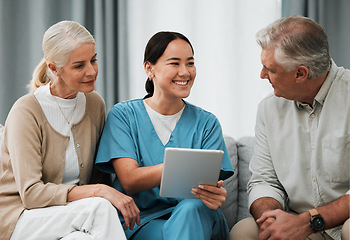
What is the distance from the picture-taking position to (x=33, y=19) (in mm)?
2998

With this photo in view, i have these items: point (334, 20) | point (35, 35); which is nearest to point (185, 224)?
point (35, 35)

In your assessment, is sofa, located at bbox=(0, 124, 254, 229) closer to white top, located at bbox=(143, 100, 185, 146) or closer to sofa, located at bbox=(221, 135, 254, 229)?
sofa, located at bbox=(221, 135, 254, 229)

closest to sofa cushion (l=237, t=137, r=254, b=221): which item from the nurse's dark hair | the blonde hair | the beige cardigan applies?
the nurse's dark hair

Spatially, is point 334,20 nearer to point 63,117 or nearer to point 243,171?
point 243,171

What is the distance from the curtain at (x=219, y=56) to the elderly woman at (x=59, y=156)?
49.2 inches

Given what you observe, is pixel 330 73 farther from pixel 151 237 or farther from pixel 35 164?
pixel 35 164

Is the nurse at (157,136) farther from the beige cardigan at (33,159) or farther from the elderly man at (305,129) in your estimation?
the elderly man at (305,129)

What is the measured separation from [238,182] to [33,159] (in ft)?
3.50

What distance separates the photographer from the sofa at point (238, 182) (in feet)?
7.35

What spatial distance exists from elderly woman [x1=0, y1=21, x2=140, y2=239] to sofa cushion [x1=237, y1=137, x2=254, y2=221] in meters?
0.76

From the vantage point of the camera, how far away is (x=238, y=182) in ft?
7.55

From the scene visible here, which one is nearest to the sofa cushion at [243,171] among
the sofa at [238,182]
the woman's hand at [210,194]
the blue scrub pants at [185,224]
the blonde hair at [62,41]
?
the sofa at [238,182]

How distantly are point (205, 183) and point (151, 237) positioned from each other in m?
0.31

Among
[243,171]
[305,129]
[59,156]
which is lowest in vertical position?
[243,171]
